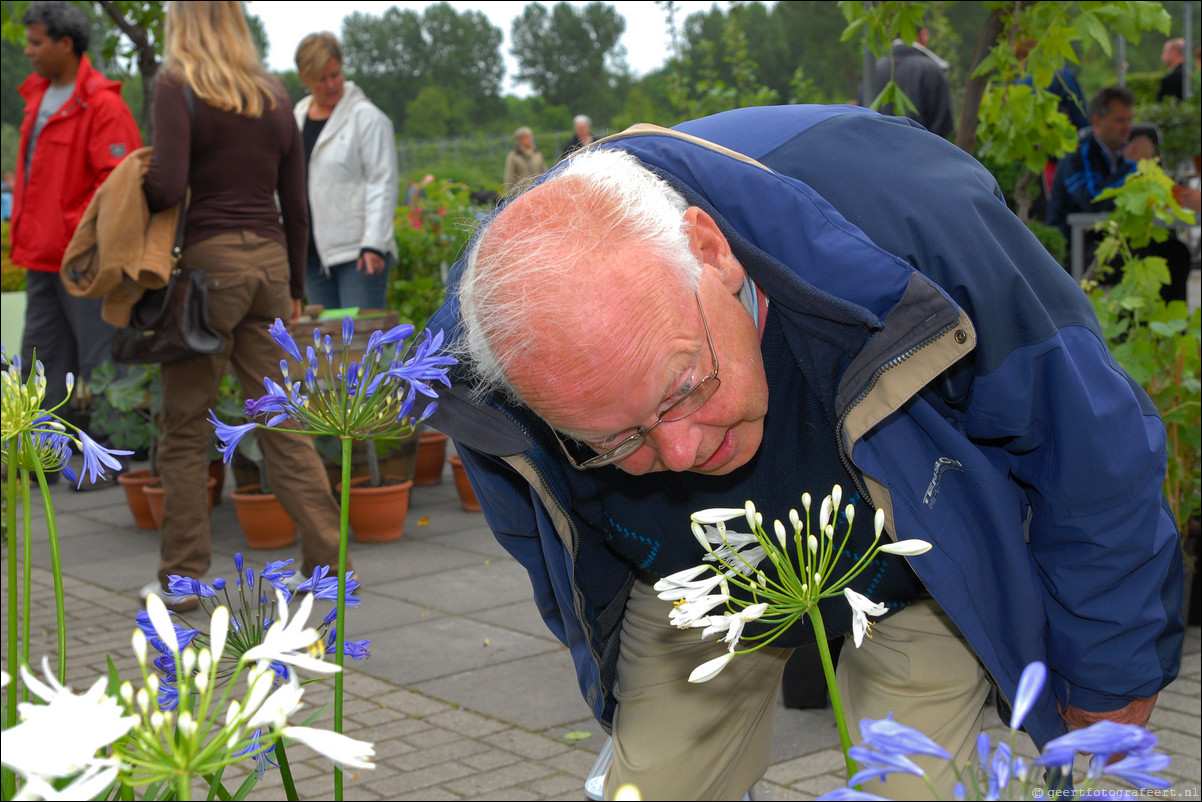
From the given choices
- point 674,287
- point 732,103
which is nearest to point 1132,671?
point 674,287

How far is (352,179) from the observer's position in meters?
6.98

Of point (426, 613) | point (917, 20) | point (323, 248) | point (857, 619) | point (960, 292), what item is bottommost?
point (426, 613)

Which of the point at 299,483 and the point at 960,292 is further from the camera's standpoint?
the point at 299,483

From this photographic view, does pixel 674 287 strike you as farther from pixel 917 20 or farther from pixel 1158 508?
pixel 917 20

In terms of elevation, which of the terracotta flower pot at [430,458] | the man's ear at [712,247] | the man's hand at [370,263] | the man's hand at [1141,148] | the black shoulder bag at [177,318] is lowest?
the terracotta flower pot at [430,458]

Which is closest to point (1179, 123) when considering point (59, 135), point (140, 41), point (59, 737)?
point (140, 41)

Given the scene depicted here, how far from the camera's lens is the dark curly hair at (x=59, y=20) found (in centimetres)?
605

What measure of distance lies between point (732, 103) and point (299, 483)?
196 inches

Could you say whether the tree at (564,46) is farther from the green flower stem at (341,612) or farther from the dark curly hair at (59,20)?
the green flower stem at (341,612)

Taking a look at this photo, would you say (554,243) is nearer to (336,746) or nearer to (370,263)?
(336,746)

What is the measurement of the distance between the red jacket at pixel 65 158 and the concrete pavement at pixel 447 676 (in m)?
1.62

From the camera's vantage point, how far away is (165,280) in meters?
4.75

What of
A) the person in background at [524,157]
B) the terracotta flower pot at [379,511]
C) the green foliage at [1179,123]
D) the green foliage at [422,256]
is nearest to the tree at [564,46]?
the person in background at [524,157]

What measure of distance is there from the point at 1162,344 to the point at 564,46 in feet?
310
